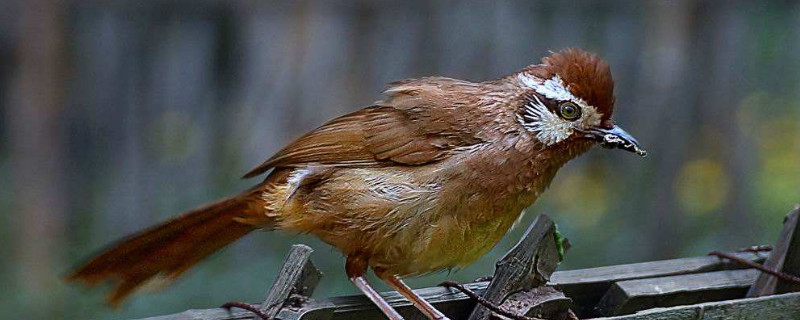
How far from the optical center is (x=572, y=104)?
4.09 meters

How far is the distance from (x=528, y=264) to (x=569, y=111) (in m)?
0.59

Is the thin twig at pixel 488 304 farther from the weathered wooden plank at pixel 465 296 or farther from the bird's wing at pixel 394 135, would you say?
the bird's wing at pixel 394 135

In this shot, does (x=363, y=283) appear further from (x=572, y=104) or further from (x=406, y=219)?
(x=572, y=104)

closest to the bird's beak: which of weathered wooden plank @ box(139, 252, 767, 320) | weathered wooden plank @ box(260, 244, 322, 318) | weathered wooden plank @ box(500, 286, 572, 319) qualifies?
weathered wooden plank @ box(139, 252, 767, 320)

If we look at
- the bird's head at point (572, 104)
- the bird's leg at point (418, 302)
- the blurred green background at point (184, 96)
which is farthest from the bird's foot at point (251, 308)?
the blurred green background at point (184, 96)

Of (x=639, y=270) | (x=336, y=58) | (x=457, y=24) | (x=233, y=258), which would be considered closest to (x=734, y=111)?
(x=457, y=24)

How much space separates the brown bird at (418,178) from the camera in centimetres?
404

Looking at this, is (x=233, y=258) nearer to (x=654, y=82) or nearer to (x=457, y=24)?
(x=457, y=24)

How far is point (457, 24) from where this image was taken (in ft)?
24.0

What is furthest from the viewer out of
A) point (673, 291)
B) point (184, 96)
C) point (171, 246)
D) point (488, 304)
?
point (184, 96)

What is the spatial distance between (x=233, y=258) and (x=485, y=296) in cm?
341

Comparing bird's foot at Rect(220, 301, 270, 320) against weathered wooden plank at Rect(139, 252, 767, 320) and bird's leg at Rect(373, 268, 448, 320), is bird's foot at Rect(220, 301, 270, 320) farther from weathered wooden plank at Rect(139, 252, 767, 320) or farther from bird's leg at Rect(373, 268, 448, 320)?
bird's leg at Rect(373, 268, 448, 320)

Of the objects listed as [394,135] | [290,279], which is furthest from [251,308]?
[394,135]

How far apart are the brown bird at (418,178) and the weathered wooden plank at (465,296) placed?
0.24 ft
